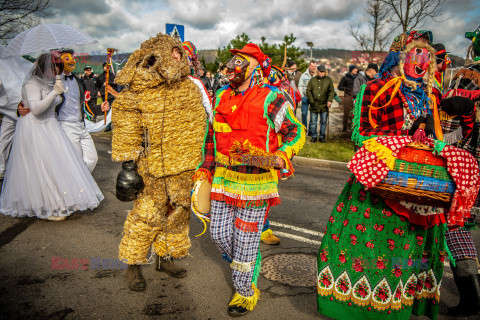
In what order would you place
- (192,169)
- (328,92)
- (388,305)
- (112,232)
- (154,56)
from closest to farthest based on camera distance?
(388,305)
(154,56)
(192,169)
(112,232)
(328,92)

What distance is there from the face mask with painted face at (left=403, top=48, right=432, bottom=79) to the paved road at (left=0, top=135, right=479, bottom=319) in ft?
6.58

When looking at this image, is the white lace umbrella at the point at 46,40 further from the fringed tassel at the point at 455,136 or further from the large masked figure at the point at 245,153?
the fringed tassel at the point at 455,136

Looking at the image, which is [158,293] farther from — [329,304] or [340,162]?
[340,162]

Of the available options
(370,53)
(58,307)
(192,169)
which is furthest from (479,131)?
(370,53)

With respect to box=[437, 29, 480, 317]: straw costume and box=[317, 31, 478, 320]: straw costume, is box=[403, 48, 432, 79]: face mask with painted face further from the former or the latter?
box=[437, 29, 480, 317]: straw costume

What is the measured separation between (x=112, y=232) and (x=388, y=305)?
330 cm

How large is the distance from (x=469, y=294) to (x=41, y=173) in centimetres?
483

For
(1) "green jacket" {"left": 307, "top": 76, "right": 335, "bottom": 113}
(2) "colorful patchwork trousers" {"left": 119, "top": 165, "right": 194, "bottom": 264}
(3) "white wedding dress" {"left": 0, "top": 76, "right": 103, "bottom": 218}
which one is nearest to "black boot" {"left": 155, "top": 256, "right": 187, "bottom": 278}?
(2) "colorful patchwork trousers" {"left": 119, "top": 165, "right": 194, "bottom": 264}

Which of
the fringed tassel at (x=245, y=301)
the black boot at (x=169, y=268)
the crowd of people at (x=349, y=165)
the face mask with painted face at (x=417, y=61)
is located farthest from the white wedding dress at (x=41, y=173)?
the face mask with painted face at (x=417, y=61)

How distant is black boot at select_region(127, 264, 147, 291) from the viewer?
3252 millimetres

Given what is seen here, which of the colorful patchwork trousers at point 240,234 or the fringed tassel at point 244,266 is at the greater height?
the colorful patchwork trousers at point 240,234

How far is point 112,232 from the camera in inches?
178

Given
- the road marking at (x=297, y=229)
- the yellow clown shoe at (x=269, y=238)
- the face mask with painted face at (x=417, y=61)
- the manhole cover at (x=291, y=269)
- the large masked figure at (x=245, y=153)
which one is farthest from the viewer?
the road marking at (x=297, y=229)

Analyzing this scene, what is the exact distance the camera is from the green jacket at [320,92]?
10.2 m
